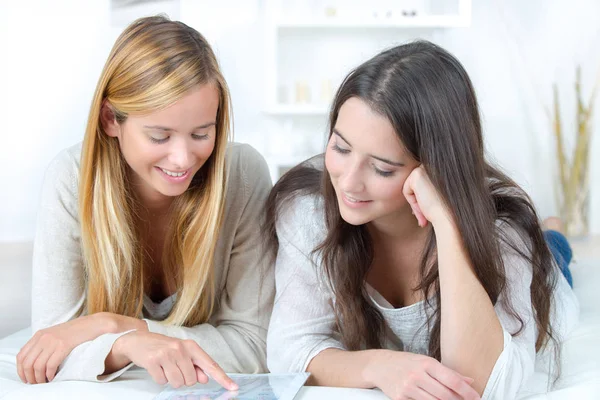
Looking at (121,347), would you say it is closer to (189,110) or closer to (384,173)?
(189,110)

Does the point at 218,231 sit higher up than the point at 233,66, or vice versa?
the point at 233,66

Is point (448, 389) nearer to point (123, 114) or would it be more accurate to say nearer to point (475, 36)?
point (123, 114)

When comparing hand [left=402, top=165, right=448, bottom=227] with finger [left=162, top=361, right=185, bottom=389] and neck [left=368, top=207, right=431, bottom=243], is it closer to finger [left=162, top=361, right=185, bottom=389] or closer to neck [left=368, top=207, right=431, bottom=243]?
neck [left=368, top=207, right=431, bottom=243]

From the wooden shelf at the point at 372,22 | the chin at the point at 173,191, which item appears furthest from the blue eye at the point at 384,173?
the wooden shelf at the point at 372,22

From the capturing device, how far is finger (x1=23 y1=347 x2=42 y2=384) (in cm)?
159

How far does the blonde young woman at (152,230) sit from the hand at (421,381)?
14.5 inches

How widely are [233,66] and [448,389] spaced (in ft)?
10.4

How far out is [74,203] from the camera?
183 centimetres

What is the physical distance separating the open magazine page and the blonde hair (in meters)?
0.36

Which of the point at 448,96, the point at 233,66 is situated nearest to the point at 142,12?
the point at 233,66

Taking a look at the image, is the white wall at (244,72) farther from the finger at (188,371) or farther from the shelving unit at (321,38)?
the finger at (188,371)

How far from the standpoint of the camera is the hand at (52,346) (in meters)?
1.58

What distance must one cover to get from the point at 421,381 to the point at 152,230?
0.89 meters

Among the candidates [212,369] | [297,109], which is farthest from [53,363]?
[297,109]
